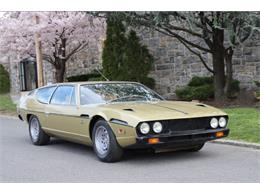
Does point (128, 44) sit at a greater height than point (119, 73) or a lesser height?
greater

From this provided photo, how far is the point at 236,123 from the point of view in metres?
9.20

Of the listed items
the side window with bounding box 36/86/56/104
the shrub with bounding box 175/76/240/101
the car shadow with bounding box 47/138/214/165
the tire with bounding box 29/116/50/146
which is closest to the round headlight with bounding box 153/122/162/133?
the car shadow with bounding box 47/138/214/165

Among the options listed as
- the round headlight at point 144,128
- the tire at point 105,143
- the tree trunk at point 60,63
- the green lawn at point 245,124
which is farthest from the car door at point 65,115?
the tree trunk at point 60,63

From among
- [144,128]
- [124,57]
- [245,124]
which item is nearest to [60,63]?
[124,57]

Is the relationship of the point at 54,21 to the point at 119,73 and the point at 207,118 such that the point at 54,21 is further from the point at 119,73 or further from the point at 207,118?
the point at 207,118

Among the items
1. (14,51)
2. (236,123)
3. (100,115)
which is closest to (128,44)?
(14,51)

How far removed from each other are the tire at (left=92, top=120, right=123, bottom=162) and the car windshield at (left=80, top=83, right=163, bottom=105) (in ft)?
2.07

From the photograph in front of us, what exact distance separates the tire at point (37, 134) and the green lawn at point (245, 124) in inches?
150

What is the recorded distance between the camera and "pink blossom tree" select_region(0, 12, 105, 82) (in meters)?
15.6

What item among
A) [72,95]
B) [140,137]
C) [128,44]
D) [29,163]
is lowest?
[29,163]

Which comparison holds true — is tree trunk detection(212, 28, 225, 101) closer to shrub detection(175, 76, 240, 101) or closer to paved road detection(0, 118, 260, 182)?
shrub detection(175, 76, 240, 101)

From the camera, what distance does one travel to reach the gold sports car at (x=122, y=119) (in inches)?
232

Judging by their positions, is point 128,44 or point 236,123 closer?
point 236,123

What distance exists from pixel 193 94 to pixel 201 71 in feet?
6.23
